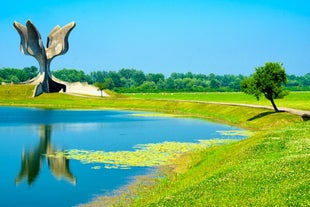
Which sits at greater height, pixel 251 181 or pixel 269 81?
pixel 269 81

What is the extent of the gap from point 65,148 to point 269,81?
31.7 meters

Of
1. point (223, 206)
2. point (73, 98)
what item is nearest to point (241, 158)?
point (223, 206)

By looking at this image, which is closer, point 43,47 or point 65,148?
point 65,148

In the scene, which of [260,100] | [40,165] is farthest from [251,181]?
[260,100]

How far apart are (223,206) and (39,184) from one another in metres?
13.9

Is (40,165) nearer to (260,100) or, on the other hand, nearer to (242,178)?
(242,178)

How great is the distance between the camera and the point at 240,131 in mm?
55438

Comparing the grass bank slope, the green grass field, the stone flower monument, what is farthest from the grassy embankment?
the stone flower monument

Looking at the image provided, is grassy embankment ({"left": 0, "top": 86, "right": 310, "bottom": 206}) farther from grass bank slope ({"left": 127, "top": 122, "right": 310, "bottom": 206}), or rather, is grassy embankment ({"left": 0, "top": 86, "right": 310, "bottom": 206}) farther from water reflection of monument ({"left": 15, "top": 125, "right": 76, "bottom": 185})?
water reflection of monument ({"left": 15, "top": 125, "right": 76, "bottom": 185})

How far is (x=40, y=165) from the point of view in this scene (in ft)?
108

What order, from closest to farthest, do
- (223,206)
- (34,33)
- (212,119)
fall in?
(223,206) < (212,119) < (34,33)

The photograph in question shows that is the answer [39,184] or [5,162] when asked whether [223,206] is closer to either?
[39,184]

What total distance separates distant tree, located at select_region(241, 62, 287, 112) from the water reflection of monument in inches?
1209

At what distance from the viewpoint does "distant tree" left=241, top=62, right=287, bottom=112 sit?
6084cm
